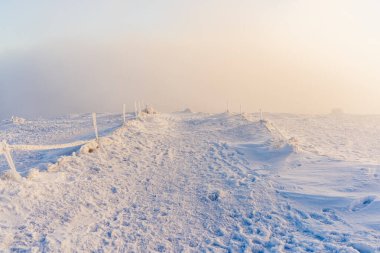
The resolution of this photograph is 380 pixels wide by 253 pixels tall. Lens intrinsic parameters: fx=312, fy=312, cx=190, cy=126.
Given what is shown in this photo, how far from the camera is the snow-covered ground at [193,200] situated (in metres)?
6.58

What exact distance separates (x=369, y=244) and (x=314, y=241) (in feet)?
3.27

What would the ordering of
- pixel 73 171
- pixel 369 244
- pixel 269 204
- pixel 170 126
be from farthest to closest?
pixel 170 126 < pixel 73 171 < pixel 269 204 < pixel 369 244

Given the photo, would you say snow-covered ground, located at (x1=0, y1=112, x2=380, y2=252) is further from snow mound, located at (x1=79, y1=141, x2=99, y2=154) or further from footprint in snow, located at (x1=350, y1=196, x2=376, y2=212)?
snow mound, located at (x1=79, y1=141, x2=99, y2=154)

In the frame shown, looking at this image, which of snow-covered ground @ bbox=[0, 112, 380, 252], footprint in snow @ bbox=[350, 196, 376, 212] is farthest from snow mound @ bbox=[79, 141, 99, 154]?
footprint in snow @ bbox=[350, 196, 376, 212]

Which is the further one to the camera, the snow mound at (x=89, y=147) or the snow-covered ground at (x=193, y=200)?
the snow mound at (x=89, y=147)

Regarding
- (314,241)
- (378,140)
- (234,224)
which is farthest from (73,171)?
(378,140)

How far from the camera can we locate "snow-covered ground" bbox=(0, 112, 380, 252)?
6.58m

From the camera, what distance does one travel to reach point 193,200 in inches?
352

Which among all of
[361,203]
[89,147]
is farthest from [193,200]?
[89,147]

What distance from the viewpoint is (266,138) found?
1620cm

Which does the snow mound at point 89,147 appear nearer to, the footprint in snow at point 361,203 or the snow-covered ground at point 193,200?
the snow-covered ground at point 193,200

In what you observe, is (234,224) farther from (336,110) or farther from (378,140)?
(336,110)

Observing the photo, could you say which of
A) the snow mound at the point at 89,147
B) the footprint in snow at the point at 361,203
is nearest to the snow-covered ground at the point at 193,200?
the footprint in snow at the point at 361,203

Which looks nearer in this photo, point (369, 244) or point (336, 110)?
point (369, 244)
